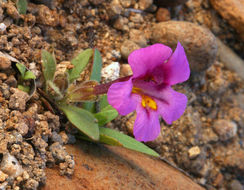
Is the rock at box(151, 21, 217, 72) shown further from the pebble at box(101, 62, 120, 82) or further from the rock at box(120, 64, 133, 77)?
the pebble at box(101, 62, 120, 82)

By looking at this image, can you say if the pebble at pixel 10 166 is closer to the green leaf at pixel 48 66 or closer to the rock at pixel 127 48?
the green leaf at pixel 48 66

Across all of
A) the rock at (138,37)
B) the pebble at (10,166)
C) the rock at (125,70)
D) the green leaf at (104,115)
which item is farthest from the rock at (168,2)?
the pebble at (10,166)

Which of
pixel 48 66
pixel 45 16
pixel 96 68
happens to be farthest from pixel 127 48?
pixel 48 66

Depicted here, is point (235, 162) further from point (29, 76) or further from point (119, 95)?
point (29, 76)

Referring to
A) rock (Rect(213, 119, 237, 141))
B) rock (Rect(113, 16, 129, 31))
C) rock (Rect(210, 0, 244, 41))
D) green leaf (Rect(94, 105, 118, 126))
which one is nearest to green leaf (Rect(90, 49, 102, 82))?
green leaf (Rect(94, 105, 118, 126))

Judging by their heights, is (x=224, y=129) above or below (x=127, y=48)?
below
